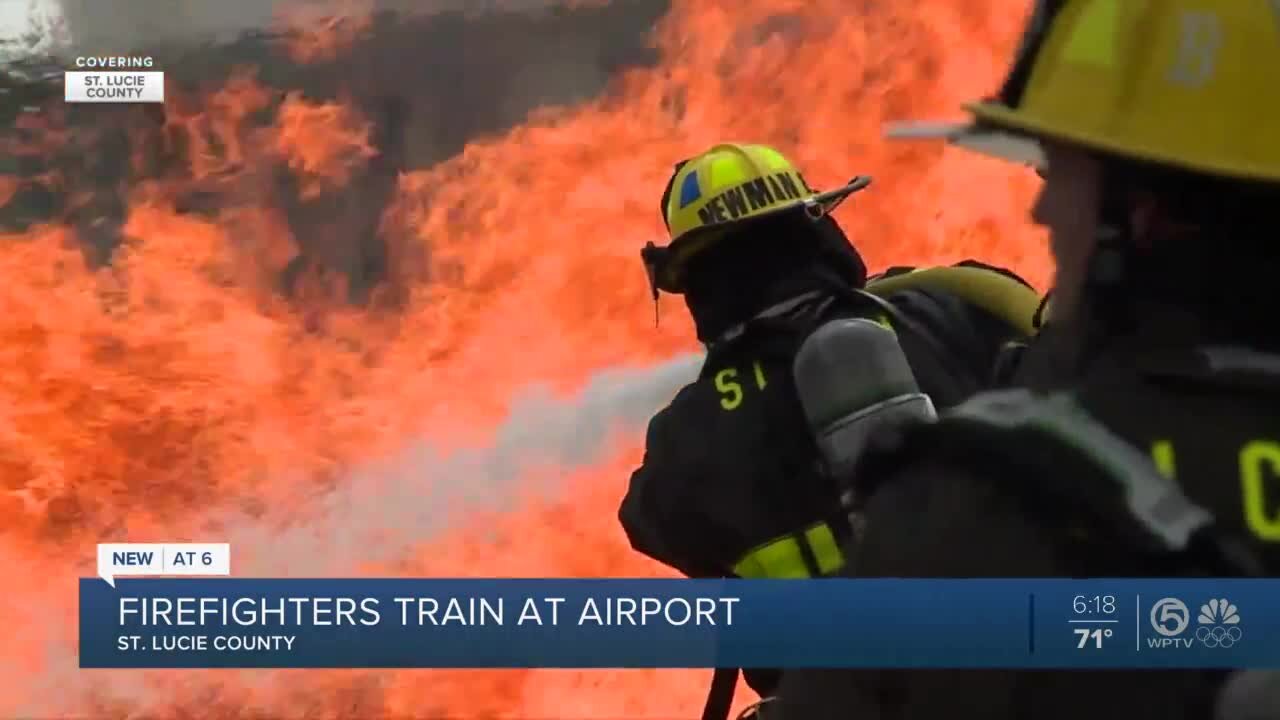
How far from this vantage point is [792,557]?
1345 mm

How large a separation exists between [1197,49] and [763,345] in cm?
71

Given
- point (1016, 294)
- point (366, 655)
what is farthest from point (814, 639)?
point (366, 655)

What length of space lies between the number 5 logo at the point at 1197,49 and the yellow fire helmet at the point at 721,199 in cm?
73

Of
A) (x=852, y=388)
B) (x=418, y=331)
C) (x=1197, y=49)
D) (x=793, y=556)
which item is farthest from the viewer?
(x=418, y=331)

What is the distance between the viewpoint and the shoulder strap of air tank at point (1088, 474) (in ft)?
1.96

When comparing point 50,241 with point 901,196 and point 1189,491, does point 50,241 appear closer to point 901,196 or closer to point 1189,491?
point 901,196

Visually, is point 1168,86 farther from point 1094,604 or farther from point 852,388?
point 852,388

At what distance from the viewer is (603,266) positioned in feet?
6.67

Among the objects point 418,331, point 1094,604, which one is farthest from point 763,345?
point 418,331

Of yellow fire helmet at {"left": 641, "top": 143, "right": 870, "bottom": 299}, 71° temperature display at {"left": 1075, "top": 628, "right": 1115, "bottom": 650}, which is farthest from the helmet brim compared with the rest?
71° temperature display at {"left": 1075, "top": 628, "right": 1115, "bottom": 650}

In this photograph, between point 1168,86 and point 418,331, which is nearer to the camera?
point 1168,86

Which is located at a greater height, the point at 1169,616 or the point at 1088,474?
the point at 1088,474

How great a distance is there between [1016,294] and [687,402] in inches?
15.4

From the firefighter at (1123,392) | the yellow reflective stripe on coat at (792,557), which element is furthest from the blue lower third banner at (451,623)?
the firefighter at (1123,392)
